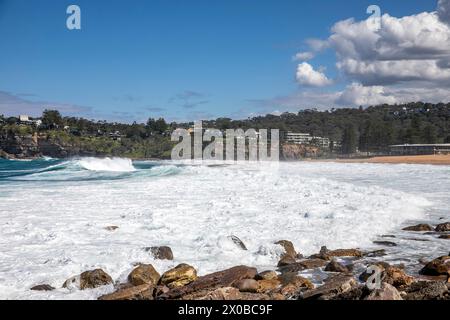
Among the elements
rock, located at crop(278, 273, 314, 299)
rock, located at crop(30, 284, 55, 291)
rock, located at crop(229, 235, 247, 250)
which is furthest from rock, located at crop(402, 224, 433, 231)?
rock, located at crop(30, 284, 55, 291)

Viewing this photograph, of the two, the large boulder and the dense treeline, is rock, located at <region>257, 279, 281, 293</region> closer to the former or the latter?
the large boulder

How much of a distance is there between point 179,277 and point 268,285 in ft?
5.80

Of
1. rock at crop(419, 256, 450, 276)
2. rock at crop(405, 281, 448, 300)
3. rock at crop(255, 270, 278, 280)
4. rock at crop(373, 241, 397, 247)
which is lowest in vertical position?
rock at crop(373, 241, 397, 247)

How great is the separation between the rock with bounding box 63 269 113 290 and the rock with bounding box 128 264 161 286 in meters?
0.48

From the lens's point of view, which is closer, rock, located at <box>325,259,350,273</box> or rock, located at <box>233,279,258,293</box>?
rock, located at <box>233,279,258,293</box>

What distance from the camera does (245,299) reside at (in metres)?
7.28

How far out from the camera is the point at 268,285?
8.34 meters

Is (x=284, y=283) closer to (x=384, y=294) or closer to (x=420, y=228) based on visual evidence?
(x=384, y=294)

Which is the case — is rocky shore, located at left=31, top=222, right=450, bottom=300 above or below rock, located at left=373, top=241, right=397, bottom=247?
above

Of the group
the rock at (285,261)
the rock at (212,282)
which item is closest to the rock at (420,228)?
the rock at (285,261)

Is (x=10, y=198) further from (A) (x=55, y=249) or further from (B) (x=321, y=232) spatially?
(B) (x=321, y=232)

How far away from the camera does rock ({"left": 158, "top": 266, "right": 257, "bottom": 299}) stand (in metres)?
7.78

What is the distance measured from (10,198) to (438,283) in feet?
65.6

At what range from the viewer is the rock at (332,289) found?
7343mm
